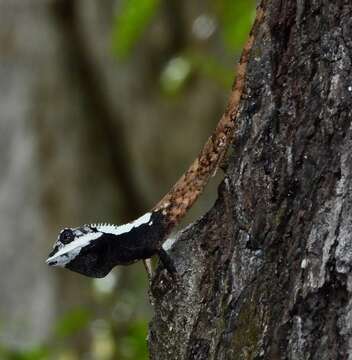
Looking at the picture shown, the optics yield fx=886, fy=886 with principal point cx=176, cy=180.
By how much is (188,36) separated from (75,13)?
66.0 inches

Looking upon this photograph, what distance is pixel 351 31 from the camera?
83.2 inches

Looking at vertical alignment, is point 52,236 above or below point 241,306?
above

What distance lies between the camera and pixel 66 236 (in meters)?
2.50

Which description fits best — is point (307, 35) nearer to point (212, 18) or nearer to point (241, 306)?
point (241, 306)

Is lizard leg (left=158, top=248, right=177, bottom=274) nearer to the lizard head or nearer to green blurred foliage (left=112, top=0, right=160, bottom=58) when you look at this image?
the lizard head

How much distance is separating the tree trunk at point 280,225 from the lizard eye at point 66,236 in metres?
0.31

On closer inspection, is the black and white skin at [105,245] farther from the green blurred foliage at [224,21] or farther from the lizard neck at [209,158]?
the green blurred foliage at [224,21]

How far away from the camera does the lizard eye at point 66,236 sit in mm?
2484

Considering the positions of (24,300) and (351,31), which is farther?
(24,300)

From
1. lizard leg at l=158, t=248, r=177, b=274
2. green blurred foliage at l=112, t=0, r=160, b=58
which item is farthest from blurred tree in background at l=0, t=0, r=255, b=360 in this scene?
lizard leg at l=158, t=248, r=177, b=274

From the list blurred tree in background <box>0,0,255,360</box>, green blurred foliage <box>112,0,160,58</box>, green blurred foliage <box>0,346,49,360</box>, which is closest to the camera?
green blurred foliage <box>112,0,160,58</box>

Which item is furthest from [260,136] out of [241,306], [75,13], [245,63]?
[75,13]

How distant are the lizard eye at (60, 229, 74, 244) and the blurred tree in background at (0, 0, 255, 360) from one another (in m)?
6.10

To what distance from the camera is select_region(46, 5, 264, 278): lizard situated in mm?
2455
